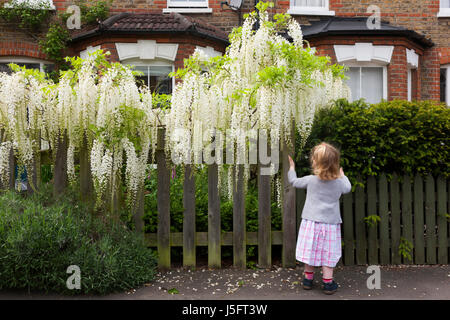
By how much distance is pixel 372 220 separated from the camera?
13.8ft

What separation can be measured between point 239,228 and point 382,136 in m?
1.79

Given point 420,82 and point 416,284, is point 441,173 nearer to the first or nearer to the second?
point 416,284

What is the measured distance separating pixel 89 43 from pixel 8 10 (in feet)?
6.31

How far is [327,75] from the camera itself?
4.79m

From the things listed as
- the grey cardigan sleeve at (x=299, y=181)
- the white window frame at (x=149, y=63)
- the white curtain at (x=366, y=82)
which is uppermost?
the white window frame at (x=149, y=63)

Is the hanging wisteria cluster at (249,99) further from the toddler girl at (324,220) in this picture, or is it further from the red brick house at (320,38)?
the red brick house at (320,38)

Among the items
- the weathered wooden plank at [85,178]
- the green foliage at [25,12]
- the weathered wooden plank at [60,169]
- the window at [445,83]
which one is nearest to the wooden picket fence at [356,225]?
the weathered wooden plank at [85,178]

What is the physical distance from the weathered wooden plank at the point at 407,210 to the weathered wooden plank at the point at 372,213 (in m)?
0.32

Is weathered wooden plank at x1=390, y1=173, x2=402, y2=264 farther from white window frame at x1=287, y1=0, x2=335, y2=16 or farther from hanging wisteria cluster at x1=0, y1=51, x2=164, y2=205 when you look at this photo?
white window frame at x1=287, y1=0, x2=335, y2=16

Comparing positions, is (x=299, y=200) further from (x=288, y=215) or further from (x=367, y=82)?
(x=367, y=82)

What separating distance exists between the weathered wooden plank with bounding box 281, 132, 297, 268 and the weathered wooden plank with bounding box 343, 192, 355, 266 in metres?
0.55

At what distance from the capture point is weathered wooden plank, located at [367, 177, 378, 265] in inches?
168

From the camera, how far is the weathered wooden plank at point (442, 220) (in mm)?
4344

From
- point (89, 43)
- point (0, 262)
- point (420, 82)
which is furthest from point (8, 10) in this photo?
point (420, 82)
